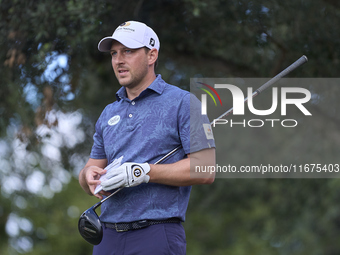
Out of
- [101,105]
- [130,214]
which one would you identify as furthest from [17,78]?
[130,214]

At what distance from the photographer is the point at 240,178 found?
13.4 meters

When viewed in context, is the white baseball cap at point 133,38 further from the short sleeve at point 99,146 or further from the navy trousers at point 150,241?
the navy trousers at point 150,241

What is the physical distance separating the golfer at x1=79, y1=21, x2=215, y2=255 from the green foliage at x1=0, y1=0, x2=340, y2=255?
8.06 ft

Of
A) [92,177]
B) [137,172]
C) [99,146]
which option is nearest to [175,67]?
[99,146]

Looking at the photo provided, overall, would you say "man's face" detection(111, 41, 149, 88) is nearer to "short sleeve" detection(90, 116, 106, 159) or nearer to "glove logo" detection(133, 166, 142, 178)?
"short sleeve" detection(90, 116, 106, 159)

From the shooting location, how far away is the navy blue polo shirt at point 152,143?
2.80 meters

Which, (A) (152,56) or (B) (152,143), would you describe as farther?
(A) (152,56)

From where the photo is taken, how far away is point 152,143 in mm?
2838

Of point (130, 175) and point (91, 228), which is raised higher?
point (130, 175)

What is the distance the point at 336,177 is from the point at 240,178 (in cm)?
481

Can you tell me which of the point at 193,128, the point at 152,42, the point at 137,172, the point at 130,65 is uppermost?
the point at 152,42

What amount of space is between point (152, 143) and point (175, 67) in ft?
15.9

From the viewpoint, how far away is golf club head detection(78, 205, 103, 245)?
2.87 m

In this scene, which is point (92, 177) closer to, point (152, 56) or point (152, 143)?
point (152, 143)
